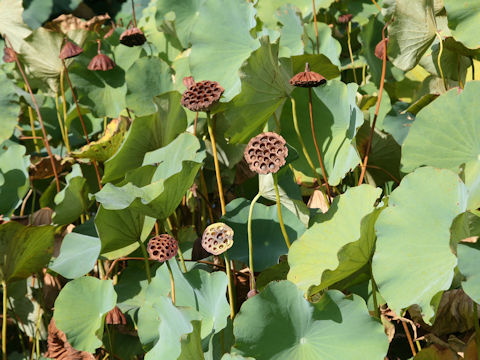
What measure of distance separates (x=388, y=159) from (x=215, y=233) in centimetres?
41

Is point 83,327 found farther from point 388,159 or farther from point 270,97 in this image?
point 388,159

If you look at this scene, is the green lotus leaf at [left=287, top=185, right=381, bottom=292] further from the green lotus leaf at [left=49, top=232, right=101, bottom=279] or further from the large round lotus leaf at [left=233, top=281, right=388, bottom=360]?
the green lotus leaf at [left=49, top=232, right=101, bottom=279]

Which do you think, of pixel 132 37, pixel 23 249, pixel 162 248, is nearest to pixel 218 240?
pixel 162 248

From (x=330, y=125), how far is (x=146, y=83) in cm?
42

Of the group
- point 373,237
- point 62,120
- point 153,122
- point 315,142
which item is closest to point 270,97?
point 315,142

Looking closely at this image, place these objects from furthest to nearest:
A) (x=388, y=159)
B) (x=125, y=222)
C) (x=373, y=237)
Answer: (x=388, y=159) → (x=125, y=222) → (x=373, y=237)

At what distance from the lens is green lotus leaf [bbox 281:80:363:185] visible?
2.85 ft

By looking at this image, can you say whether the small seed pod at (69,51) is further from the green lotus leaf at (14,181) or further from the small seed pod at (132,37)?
the green lotus leaf at (14,181)

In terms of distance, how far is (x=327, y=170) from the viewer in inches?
36.4

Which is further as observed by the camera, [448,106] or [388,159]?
[388,159]

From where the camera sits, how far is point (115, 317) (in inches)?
35.0

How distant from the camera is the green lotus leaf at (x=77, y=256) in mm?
917

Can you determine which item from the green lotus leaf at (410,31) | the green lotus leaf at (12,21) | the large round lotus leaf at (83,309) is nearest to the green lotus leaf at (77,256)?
the large round lotus leaf at (83,309)

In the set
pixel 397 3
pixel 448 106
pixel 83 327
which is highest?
pixel 397 3
